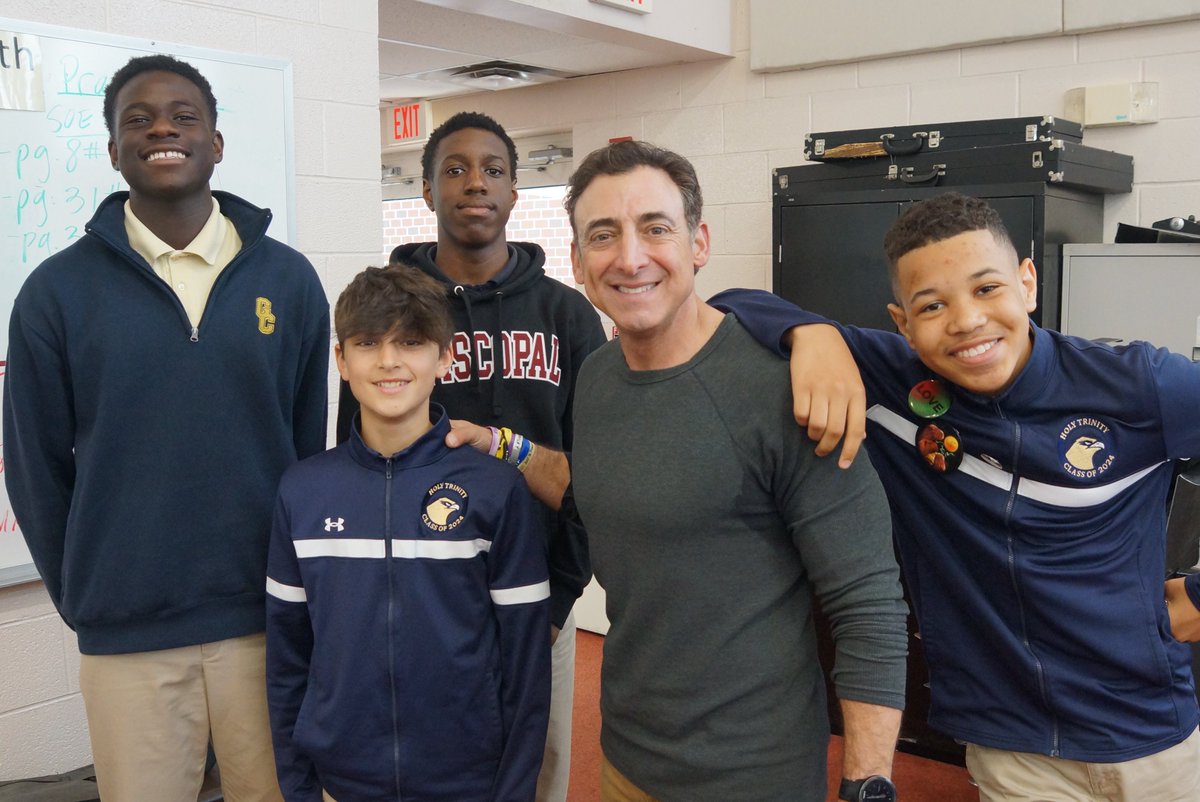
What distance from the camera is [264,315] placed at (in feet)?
5.34

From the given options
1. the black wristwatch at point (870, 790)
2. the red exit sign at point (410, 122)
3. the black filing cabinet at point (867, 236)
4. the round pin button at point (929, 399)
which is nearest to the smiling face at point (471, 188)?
the round pin button at point (929, 399)

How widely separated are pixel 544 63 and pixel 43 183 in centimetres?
233

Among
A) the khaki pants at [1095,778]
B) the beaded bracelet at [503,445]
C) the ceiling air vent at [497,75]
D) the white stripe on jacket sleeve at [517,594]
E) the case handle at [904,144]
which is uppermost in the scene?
the ceiling air vent at [497,75]

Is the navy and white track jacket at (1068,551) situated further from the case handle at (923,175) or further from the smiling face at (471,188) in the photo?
the case handle at (923,175)

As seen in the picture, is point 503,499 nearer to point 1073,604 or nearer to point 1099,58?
point 1073,604

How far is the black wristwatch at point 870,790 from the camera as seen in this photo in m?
1.16

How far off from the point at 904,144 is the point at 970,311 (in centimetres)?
184

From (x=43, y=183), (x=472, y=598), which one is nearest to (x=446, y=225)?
(x=472, y=598)

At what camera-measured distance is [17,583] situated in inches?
88.4

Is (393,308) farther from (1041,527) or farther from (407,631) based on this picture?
(1041,527)

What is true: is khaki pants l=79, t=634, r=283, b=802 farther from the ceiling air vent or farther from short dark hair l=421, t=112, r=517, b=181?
the ceiling air vent

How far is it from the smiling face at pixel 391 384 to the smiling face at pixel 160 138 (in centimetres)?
35

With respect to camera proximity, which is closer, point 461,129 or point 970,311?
point 970,311

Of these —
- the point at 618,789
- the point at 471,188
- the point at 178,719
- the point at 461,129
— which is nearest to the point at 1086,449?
the point at 618,789
